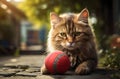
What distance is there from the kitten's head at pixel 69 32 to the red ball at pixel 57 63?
248 millimetres

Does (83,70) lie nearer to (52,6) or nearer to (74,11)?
(74,11)

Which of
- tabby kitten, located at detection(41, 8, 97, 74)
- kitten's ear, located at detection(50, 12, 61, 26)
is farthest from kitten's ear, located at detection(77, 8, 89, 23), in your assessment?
kitten's ear, located at detection(50, 12, 61, 26)

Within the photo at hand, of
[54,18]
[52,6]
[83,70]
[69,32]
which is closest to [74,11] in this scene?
[52,6]

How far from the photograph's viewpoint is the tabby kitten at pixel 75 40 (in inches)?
212

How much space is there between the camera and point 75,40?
17.7 ft

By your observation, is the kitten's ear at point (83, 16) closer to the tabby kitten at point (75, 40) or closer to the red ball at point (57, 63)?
the tabby kitten at point (75, 40)

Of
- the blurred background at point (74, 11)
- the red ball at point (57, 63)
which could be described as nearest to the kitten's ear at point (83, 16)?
the red ball at point (57, 63)

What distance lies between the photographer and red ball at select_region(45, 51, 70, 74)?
5156mm

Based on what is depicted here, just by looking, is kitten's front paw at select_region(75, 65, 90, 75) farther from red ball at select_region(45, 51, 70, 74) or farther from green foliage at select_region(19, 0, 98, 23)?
green foliage at select_region(19, 0, 98, 23)

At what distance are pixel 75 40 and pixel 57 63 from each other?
0.53 meters

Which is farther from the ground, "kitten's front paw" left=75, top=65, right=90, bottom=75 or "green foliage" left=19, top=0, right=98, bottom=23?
"green foliage" left=19, top=0, right=98, bottom=23

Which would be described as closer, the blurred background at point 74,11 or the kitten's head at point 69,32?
the kitten's head at point 69,32

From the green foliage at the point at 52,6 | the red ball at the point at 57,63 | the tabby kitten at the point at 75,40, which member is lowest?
the red ball at the point at 57,63

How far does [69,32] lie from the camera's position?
540cm
